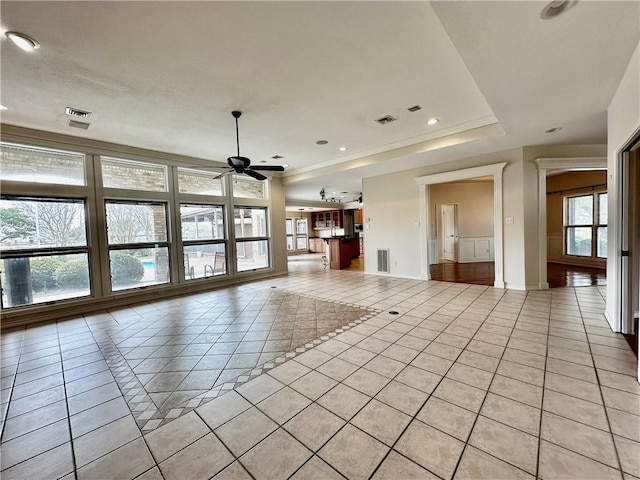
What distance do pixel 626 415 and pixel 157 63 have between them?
15.0 feet

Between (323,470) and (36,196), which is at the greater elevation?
(36,196)

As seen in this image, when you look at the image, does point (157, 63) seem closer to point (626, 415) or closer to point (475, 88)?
point (475, 88)

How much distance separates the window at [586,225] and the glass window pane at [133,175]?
10411 millimetres

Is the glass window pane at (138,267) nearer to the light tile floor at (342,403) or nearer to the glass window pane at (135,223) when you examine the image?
the glass window pane at (135,223)

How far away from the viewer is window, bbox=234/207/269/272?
6.79 metres

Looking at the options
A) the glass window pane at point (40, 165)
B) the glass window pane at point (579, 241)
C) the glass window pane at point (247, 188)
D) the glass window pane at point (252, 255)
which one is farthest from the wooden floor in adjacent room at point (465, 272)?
the glass window pane at point (40, 165)

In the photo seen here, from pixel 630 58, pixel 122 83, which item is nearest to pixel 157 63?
pixel 122 83

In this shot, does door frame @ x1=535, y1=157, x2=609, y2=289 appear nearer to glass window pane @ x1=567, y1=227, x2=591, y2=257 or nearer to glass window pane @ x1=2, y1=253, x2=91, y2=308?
glass window pane @ x1=567, y1=227, x2=591, y2=257

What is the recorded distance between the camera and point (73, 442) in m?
1.66

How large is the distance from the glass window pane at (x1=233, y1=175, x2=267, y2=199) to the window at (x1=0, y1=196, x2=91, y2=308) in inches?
118

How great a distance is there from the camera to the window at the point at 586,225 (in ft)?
22.1

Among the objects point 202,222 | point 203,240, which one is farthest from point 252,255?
point 202,222

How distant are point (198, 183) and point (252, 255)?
225 centimetres

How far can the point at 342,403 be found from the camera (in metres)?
1.92
